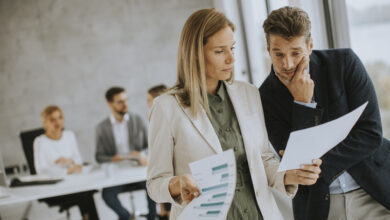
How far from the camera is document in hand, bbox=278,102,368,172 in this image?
1098 millimetres

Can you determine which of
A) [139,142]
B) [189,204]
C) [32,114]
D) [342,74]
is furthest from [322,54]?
[32,114]

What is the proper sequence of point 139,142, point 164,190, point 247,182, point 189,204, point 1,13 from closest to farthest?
point 189,204 < point 164,190 < point 247,182 < point 139,142 < point 1,13

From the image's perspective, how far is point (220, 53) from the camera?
1.37m

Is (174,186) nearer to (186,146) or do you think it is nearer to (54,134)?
(186,146)

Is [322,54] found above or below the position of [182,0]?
below

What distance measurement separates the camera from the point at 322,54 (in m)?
1.49

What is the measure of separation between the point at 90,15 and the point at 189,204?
556cm

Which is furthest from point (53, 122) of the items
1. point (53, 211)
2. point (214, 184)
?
point (214, 184)

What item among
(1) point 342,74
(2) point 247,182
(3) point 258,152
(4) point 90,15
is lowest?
(2) point 247,182

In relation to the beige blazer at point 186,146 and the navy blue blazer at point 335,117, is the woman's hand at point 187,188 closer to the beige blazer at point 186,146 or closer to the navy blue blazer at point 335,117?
the beige blazer at point 186,146

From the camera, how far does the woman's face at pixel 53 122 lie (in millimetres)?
4191

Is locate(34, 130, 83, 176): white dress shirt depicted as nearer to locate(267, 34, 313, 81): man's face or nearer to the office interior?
the office interior

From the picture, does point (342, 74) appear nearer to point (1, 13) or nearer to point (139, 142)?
point (139, 142)

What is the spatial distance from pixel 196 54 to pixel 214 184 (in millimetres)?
518
